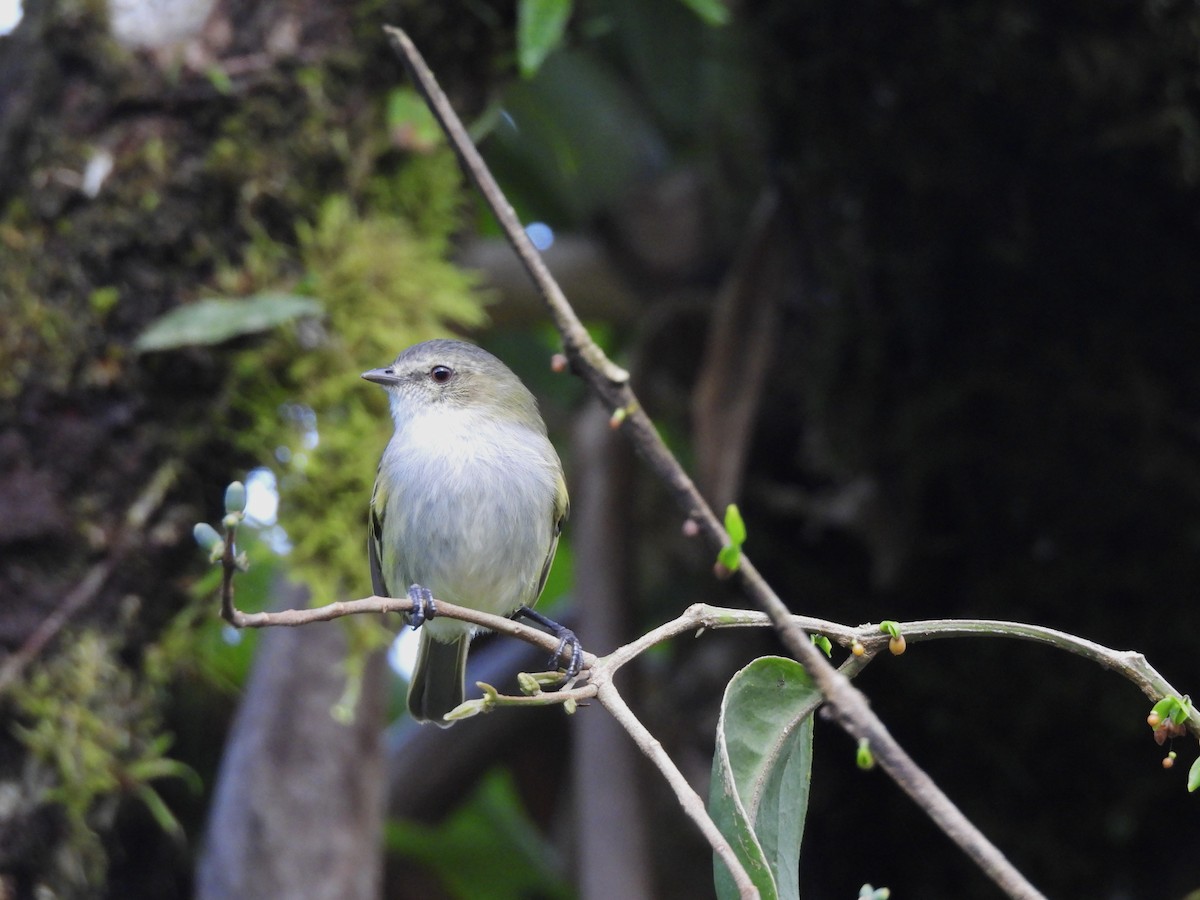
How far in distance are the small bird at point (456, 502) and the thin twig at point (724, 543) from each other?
4.32ft

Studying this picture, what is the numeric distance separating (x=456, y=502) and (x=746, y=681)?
4.14 feet

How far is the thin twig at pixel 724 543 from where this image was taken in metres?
1.03

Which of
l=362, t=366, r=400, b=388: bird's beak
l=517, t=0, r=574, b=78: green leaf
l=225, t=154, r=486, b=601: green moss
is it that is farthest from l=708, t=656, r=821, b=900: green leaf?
l=517, t=0, r=574, b=78: green leaf

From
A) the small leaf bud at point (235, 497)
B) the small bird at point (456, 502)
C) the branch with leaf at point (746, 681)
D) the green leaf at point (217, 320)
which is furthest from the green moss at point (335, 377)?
the small leaf bud at point (235, 497)

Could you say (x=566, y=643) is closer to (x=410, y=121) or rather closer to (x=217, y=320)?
(x=217, y=320)

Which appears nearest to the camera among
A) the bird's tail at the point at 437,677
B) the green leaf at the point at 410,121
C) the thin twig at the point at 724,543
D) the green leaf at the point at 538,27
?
the thin twig at the point at 724,543

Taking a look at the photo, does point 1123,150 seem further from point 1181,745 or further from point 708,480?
point 1181,745

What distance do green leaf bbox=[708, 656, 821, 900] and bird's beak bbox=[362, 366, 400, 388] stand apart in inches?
63.1

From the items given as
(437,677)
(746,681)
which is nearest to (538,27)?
(437,677)

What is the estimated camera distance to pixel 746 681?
4.95 feet

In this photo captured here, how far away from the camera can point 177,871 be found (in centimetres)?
333

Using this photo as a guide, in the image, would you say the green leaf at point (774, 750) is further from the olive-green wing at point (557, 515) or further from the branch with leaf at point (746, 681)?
the olive-green wing at point (557, 515)

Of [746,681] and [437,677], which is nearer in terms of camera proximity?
[746,681]

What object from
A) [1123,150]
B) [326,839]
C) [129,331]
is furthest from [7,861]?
[1123,150]
